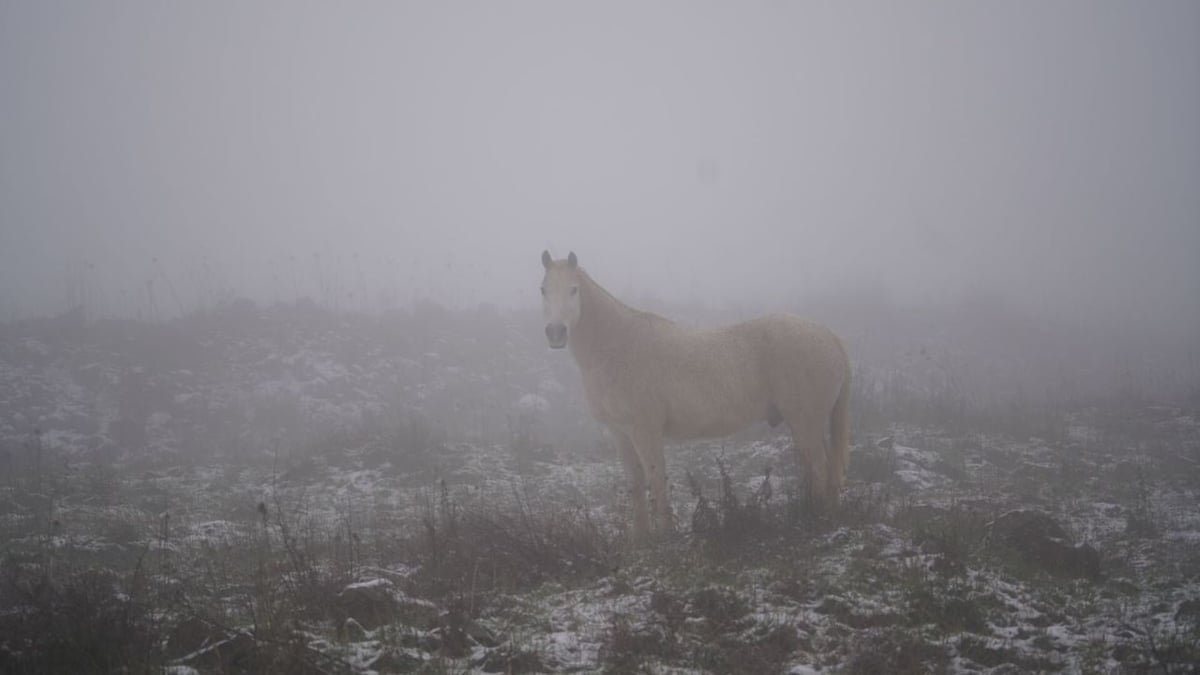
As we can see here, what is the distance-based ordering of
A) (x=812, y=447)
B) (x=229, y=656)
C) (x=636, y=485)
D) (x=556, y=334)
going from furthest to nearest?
(x=812, y=447) < (x=636, y=485) < (x=556, y=334) < (x=229, y=656)

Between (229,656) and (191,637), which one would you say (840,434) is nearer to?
(229,656)

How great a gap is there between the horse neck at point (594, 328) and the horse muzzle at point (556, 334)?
871 millimetres

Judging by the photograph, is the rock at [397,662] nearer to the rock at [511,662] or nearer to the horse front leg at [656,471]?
the rock at [511,662]

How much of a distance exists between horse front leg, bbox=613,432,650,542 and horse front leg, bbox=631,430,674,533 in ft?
0.50

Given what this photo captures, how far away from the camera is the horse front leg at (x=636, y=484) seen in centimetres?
728

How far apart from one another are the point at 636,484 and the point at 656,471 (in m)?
0.53

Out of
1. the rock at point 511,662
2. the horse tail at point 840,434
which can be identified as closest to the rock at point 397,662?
the rock at point 511,662

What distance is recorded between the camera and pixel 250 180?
74750 mm

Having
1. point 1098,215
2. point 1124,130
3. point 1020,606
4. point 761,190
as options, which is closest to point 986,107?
point 1124,130

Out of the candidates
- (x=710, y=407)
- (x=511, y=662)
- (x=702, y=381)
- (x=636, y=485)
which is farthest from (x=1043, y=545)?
(x=511, y=662)

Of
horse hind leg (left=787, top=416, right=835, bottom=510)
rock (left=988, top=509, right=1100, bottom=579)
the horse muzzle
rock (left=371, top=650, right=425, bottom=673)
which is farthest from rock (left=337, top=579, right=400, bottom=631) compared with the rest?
rock (left=988, top=509, right=1100, bottom=579)

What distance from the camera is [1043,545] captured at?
236 inches

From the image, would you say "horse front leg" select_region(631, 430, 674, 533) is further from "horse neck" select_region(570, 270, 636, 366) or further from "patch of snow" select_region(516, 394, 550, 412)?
"patch of snow" select_region(516, 394, 550, 412)

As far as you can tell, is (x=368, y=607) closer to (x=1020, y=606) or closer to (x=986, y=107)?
(x=1020, y=606)
